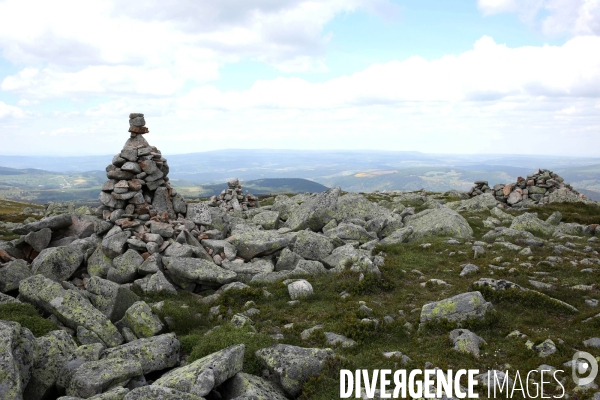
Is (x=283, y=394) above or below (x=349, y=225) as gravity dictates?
below

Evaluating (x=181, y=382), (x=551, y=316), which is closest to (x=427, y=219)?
(x=551, y=316)

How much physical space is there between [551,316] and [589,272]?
23.1 feet

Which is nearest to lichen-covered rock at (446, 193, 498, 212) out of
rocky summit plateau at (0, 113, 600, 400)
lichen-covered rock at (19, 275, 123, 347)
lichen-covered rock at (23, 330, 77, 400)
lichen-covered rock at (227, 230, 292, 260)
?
rocky summit plateau at (0, 113, 600, 400)

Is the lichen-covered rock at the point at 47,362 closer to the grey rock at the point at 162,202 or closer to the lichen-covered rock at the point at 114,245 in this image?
the lichen-covered rock at the point at 114,245

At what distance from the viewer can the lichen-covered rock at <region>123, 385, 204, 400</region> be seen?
993 centimetres

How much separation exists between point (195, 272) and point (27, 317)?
28.9 ft

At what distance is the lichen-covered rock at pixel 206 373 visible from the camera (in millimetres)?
11109

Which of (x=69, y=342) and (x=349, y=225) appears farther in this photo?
(x=349, y=225)

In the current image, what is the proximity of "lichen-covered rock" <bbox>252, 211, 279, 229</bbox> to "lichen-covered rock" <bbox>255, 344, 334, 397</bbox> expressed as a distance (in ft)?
72.1

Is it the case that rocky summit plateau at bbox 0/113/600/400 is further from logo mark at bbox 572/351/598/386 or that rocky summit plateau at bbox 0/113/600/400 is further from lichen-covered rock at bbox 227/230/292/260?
logo mark at bbox 572/351/598/386

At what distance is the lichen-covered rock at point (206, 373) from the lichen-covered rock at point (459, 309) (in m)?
7.96

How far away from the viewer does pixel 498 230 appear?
Result: 32625mm

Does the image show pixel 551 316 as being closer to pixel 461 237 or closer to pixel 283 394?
pixel 283 394

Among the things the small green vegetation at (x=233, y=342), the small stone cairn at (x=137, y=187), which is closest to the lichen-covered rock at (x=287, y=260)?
the small stone cairn at (x=137, y=187)
